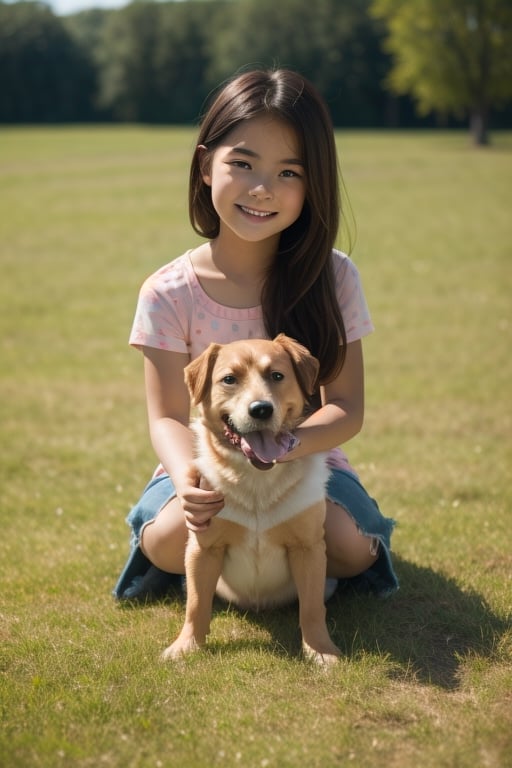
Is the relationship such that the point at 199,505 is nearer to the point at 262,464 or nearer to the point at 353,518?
the point at 262,464

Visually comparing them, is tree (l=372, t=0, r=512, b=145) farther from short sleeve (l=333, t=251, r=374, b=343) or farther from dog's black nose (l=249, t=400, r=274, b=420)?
dog's black nose (l=249, t=400, r=274, b=420)

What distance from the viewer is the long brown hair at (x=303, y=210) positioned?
12.9ft

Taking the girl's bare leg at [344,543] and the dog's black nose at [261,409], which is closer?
the dog's black nose at [261,409]

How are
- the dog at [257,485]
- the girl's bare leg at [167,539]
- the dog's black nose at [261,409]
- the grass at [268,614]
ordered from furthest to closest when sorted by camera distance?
the girl's bare leg at [167,539] → the dog at [257,485] → the dog's black nose at [261,409] → the grass at [268,614]

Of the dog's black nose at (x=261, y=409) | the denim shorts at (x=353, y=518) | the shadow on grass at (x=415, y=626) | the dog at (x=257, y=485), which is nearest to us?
the dog's black nose at (x=261, y=409)

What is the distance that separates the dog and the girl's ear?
3.36 feet

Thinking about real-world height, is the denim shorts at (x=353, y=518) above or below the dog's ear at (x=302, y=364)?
below

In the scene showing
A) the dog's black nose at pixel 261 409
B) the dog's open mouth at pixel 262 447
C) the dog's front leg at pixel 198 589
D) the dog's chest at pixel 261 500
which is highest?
the dog's black nose at pixel 261 409

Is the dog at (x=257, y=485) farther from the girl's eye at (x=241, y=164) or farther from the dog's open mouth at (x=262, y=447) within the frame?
the girl's eye at (x=241, y=164)

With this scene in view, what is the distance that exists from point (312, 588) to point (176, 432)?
3.08 ft

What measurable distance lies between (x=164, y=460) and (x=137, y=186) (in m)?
24.1

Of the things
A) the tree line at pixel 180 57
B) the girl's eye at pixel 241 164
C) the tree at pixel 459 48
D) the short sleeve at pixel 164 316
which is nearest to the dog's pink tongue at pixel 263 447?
the short sleeve at pixel 164 316

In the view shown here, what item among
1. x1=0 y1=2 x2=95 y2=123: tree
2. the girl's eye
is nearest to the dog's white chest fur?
the girl's eye

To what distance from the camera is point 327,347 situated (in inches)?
161
